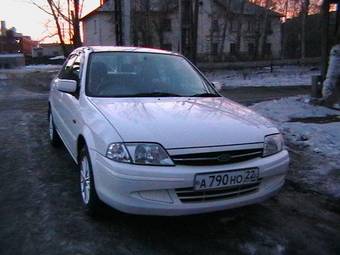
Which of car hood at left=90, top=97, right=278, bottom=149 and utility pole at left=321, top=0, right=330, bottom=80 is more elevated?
utility pole at left=321, top=0, right=330, bottom=80

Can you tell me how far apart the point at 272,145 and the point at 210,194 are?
0.82 m

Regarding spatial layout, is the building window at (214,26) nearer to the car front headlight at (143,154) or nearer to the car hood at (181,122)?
the car hood at (181,122)

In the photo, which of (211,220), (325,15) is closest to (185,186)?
(211,220)

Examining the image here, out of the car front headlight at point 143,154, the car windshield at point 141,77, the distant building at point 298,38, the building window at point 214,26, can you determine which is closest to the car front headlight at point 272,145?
the car front headlight at point 143,154

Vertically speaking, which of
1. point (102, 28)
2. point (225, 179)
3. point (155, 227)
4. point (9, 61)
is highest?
point (102, 28)

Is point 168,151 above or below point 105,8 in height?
below

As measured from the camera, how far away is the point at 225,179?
3.84 metres

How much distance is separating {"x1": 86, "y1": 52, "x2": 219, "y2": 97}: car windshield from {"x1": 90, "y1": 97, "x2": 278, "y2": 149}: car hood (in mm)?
278

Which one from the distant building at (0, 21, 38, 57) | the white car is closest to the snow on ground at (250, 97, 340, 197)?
the white car

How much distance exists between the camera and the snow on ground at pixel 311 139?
19.3ft

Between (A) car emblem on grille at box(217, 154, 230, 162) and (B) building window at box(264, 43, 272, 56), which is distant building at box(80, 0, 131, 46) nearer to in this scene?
(B) building window at box(264, 43, 272, 56)

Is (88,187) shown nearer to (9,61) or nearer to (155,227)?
(155,227)

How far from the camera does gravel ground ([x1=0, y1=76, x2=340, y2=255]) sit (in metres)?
3.88

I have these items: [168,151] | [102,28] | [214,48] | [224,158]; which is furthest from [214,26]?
[168,151]
